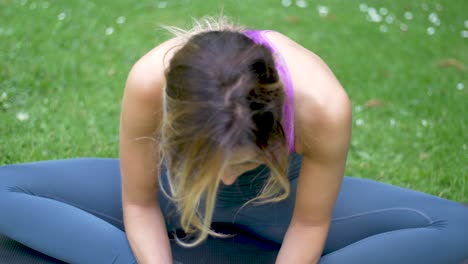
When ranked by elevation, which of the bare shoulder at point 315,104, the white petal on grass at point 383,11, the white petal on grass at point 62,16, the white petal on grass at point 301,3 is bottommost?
the white petal on grass at point 62,16

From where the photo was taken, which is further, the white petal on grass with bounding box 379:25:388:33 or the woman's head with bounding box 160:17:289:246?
the white petal on grass with bounding box 379:25:388:33

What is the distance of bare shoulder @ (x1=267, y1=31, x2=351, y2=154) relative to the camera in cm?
149

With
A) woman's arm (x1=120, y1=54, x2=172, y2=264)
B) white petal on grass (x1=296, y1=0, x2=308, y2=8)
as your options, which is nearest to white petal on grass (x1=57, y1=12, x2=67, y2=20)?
white petal on grass (x1=296, y1=0, x2=308, y2=8)

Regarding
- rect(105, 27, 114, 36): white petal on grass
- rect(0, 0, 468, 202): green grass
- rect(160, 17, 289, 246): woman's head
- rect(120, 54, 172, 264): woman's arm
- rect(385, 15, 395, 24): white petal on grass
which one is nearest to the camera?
rect(160, 17, 289, 246): woman's head

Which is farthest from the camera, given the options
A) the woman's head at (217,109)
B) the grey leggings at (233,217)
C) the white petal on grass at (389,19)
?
the white petal on grass at (389,19)

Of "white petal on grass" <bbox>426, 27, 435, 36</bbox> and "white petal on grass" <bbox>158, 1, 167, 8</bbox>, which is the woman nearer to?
"white petal on grass" <bbox>158, 1, 167, 8</bbox>

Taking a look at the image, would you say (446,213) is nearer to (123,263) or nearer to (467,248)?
(467,248)

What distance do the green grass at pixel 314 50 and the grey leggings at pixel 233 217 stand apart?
0.69 m

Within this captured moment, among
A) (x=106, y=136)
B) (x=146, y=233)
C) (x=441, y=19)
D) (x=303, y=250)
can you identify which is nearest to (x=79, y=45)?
(x=106, y=136)

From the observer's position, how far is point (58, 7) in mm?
4195

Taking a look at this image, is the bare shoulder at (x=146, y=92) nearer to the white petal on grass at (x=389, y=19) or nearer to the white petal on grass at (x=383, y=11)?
the white petal on grass at (x=389, y=19)

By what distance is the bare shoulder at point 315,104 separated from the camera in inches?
58.5

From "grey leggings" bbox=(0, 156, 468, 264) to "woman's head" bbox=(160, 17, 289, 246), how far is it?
1.56 ft

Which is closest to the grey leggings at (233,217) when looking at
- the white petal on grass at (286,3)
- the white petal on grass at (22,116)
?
the white petal on grass at (22,116)
